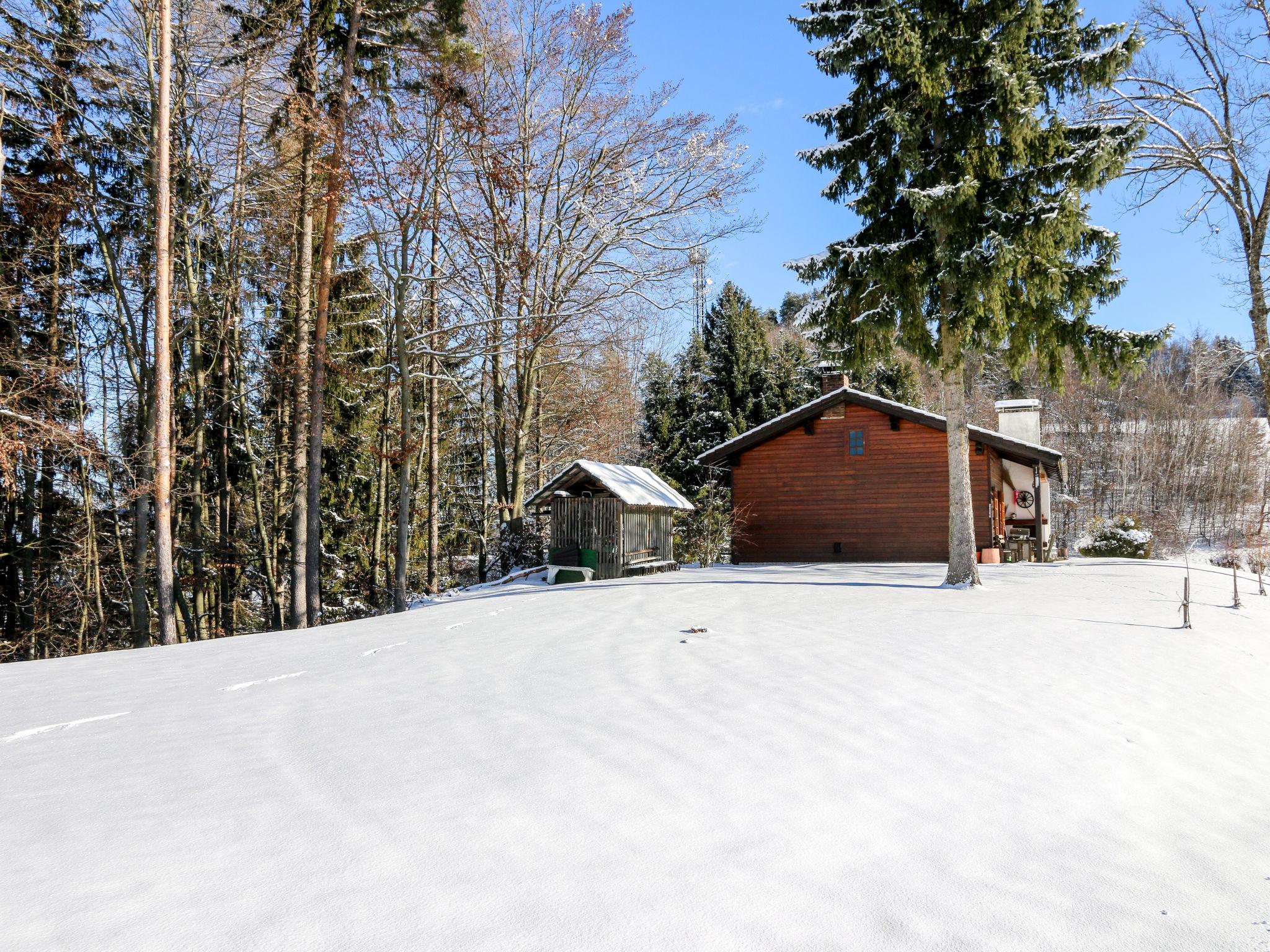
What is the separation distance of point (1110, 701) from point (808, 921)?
3.66m

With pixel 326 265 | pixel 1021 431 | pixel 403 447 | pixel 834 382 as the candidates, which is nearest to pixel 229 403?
pixel 403 447

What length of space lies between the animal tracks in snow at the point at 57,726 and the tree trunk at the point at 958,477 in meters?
11.0

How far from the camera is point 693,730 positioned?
3.96 meters

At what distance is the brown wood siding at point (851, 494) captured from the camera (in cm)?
1947

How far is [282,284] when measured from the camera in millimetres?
15789

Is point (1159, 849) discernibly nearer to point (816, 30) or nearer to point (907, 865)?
point (907, 865)

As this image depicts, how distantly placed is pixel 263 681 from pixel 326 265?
9659mm

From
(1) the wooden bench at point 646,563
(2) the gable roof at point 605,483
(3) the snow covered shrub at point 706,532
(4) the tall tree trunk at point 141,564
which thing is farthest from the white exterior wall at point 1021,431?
(4) the tall tree trunk at point 141,564

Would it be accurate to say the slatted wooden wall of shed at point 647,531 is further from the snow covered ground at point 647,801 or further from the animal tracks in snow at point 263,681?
the animal tracks in snow at point 263,681

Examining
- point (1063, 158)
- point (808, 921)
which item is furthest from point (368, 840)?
point (1063, 158)

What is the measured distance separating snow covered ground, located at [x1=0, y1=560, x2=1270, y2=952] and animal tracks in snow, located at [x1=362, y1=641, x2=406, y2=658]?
1.19 feet

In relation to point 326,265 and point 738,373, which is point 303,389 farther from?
point 738,373

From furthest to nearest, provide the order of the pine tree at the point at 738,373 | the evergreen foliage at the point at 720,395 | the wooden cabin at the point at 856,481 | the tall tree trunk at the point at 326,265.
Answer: the pine tree at the point at 738,373 → the evergreen foliage at the point at 720,395 → the wooden cabin at the point at 856,481 → the tall tree trunk at the point at 326,265

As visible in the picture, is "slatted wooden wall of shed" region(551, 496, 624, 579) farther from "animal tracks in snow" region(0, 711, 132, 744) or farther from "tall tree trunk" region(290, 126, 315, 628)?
"animal tracks in snow" region(0, 711, 132, 744)
